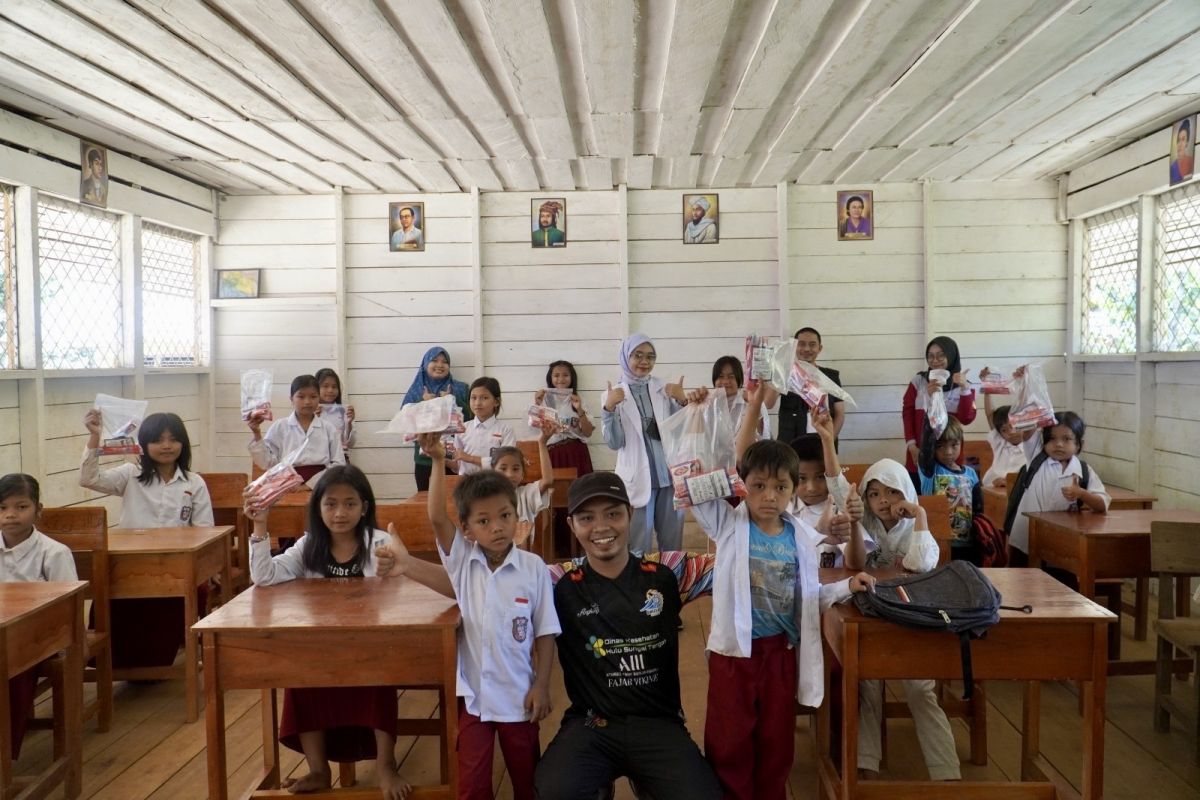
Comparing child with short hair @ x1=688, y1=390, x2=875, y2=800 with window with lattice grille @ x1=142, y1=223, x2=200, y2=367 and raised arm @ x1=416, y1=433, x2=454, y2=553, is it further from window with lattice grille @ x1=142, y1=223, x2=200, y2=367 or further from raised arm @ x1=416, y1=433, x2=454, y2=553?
window with lattice grille @ x1=142, y1=223, x2=200, y2=367

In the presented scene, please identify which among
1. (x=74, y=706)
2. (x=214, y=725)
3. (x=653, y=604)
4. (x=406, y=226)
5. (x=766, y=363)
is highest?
(x=406, y=226)

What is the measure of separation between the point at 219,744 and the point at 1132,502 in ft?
15.2

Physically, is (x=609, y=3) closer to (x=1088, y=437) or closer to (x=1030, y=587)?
(x=1030, y=587)

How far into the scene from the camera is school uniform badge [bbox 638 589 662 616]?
2.26 metres

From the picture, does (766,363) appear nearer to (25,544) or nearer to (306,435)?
(25,544)

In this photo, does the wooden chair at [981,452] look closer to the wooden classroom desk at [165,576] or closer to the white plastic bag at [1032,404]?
the white plastic bag at [1032,404]

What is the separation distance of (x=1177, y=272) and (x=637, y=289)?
3.78 metres

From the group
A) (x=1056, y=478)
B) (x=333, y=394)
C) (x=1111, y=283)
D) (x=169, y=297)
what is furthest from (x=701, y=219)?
(x=169, y=297)

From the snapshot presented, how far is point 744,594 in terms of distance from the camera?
7.45 ft

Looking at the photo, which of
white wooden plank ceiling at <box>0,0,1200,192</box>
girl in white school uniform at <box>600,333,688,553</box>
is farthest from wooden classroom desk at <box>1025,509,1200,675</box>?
white wooden plank ceiling at <box>0,0,1200,192</box>

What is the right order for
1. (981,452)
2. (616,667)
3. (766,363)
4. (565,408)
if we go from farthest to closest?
(981,452) < (565,408) < (766,363) < (616,667)

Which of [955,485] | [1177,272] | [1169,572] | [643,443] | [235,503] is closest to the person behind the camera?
[1169,572]

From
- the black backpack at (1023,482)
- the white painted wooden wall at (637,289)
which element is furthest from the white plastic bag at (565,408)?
the black backpack at (1023,482)

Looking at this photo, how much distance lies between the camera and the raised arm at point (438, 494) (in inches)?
89.2
